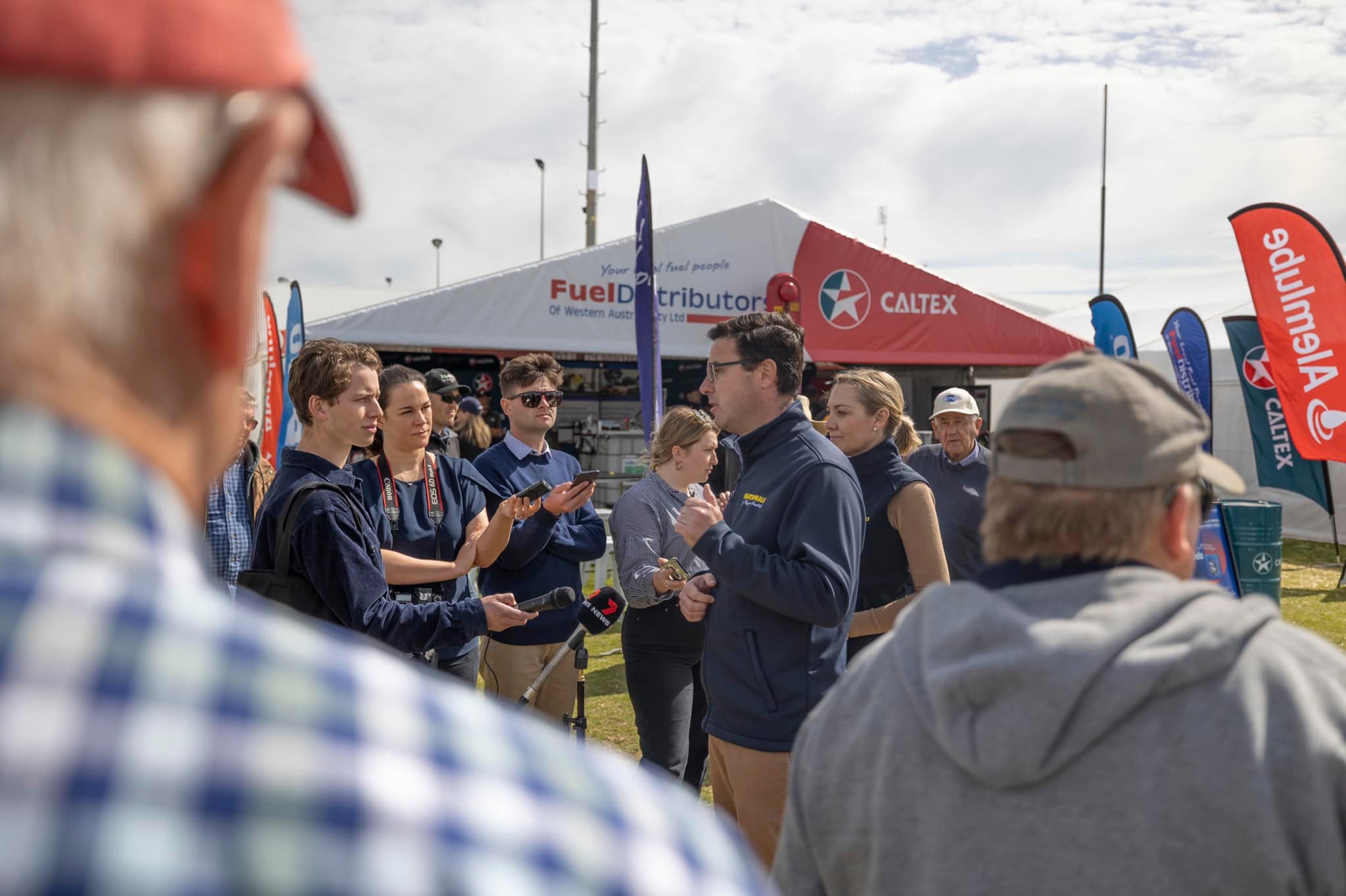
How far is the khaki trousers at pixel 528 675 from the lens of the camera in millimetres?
4453

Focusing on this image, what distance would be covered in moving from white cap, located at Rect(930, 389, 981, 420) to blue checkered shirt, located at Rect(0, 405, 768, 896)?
488 cm

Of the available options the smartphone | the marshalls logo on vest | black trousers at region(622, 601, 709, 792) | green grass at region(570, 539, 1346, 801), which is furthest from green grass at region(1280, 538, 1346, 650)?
the smartphone

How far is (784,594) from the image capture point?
2.78 meters

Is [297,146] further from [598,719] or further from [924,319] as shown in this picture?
[924,319]

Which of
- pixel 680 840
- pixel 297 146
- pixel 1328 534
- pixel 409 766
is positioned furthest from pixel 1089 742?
pixel 1328 534

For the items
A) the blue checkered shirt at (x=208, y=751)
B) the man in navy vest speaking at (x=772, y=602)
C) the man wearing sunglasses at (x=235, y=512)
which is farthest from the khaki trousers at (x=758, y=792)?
the blue checkered shirt at (x=208, y=751)

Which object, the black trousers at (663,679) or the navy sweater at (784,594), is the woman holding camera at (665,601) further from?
the navy sweater at (784,594)

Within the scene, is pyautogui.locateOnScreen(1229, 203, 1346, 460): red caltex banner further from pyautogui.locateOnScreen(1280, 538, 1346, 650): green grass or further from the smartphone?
the smartphone

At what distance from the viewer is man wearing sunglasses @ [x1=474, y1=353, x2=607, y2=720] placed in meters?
4.29

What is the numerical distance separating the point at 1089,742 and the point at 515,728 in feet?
2.97

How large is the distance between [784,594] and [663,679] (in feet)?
4.45

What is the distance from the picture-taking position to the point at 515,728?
23.5 inches

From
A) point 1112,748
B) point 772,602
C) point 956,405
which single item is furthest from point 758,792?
point 956,405

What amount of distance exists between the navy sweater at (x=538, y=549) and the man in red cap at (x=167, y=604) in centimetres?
372
